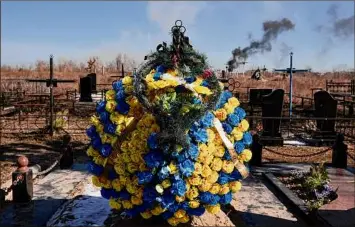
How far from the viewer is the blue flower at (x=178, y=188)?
14.5 ft

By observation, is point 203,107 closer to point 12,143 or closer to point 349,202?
point 349,202

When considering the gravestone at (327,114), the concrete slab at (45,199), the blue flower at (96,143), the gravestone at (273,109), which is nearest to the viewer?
the blue flower at (96,143)

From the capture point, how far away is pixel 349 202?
7.11 meters

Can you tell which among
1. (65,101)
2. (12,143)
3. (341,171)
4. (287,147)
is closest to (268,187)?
(341,171)

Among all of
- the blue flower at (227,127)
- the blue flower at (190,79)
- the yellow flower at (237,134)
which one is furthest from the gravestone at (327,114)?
the blue flower at (190,79)

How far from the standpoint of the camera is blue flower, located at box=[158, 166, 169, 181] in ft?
14.4

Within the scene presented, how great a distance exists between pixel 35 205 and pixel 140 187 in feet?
8.97

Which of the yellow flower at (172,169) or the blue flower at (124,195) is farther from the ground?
the yellow flower at (172,169)

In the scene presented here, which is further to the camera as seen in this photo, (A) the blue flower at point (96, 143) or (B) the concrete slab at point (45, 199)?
(B) the concrete slab at point (45, 199)

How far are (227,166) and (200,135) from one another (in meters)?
0.50

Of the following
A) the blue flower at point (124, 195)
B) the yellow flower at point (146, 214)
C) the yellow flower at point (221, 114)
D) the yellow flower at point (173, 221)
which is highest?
the yellow flower at point (221, 114)

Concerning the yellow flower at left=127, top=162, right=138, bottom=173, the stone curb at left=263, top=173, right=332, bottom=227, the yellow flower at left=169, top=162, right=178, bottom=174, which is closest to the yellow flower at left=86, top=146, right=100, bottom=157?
the yellow flower at left=127, top=162, right=138, bottom=173

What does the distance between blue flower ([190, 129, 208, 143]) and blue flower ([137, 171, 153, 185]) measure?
0.61 metres

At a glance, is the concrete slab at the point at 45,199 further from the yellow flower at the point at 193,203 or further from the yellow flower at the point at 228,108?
the yellow flower at the point at 228,108
